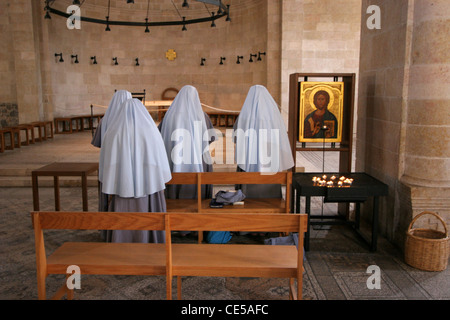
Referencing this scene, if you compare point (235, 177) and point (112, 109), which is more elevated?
point (112, 109)

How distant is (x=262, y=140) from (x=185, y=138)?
1.01 meters

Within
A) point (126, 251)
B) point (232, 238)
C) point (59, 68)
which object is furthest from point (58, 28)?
point (126, 251)

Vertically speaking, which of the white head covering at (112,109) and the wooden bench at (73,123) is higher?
the white head covering at (112,109)

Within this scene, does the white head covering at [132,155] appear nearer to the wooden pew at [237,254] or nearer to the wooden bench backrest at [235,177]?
the wooden bench backrest at [235,177]

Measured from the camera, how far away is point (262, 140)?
18.3 ft

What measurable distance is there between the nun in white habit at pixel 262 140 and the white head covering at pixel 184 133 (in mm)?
562

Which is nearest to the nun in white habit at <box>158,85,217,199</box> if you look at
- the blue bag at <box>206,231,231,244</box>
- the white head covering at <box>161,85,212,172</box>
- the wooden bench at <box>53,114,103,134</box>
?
the white head covering at <box>161,85,212,172</box>

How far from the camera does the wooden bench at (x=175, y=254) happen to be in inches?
126

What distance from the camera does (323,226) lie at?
5852 mm

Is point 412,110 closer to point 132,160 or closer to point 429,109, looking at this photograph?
point 429,109

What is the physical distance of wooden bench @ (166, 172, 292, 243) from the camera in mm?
4781

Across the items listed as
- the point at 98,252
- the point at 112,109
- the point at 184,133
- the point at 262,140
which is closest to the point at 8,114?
the point at 112,109

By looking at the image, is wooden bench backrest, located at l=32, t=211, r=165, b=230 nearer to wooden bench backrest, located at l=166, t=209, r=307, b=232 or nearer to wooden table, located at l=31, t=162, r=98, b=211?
wooden bench backrest, located at l=166, t=209, r=307, b=232

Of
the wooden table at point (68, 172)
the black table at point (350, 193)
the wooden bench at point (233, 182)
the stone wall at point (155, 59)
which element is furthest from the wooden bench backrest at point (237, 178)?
the stone wall at point (155, 59)
